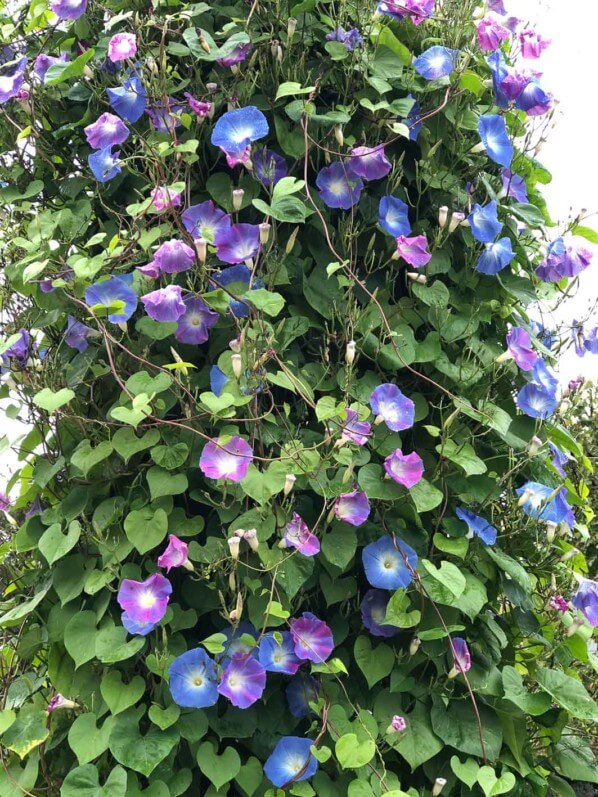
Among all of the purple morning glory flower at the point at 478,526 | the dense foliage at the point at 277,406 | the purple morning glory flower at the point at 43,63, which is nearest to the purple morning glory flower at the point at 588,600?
the dense foliage at the point at 277,406

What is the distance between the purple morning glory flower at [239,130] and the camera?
1.65 m

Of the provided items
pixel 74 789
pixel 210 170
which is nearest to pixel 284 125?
pixel 210 170

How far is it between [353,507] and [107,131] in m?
0.87

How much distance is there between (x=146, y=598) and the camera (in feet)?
5.21

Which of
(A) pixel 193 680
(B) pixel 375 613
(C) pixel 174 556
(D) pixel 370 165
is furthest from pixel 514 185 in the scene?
(A) pixel 193 680

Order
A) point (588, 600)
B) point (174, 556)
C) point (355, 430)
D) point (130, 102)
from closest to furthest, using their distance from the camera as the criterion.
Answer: point (174, 556)
point (355, 430)
point (130, 102)
point (588, 600)

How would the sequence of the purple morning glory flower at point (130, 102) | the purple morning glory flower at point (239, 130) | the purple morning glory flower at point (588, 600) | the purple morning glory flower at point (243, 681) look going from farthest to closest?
the purple morning glory flower at point (588, 600), the purple morning glory flower at point (130, 102), the purple morning glory flower at point (239, 130), the purple morning glory flower at point (243, 681)

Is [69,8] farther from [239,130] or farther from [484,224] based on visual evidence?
[484,224]

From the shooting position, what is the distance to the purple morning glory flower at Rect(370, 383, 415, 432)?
5.49 ft

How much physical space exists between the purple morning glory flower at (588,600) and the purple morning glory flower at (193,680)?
32.4 inches

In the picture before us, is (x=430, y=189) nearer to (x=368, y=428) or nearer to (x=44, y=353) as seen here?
(x=368, y=428)

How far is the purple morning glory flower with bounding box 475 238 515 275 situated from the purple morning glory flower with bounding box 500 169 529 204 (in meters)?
0.16

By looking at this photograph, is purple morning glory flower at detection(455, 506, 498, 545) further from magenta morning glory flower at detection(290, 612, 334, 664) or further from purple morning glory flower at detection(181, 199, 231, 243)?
purple morning glory flower at detection(181, 199, 231, 243)

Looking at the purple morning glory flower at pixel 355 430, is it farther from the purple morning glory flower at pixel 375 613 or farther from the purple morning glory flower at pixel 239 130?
the purple morning glory flower at pixel 239 130
